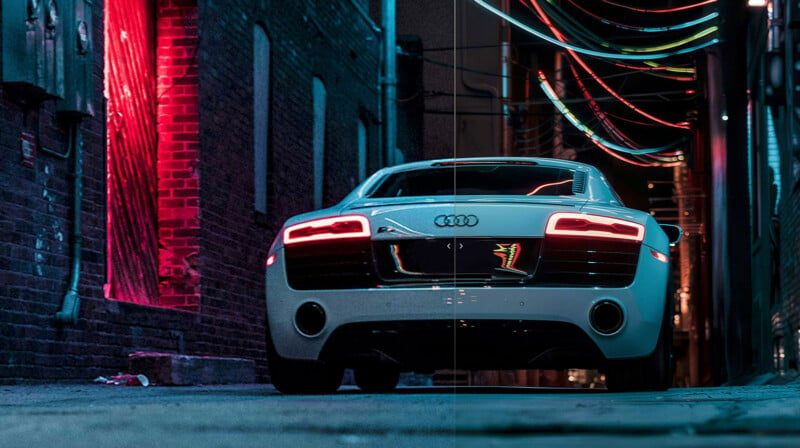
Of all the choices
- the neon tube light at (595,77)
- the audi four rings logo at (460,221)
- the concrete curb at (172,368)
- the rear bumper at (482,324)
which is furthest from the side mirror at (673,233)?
the neon tube light at (595,77)

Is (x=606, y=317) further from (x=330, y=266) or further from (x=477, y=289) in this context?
(x=330, y=266)

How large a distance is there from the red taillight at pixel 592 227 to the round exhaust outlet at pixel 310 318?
3.35 ft

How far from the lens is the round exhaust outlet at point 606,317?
5.20m

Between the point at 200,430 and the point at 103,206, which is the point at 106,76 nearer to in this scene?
the point at 103,206

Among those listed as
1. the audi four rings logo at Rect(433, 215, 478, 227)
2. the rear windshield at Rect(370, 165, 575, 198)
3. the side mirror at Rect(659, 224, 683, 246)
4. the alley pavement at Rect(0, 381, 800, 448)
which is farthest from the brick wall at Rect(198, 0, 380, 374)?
the alley pavement at Rect(0, 381, 800, 448)

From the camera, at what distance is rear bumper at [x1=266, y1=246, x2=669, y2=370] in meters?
5.16

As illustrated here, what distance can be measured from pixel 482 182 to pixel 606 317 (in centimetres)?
105

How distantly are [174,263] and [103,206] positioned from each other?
6.10 ft

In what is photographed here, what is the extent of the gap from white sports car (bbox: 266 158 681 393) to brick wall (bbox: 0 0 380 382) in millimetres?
2842

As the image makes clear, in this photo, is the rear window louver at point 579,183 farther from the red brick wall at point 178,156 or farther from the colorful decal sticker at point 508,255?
the red brick wall at point 178,156

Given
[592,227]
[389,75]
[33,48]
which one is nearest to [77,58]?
[33,48]

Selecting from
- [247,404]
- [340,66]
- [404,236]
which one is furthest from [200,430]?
[340,66]

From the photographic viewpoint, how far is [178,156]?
36.1 ft

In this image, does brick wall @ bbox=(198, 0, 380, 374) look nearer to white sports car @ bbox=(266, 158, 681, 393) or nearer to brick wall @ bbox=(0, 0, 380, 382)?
brick wall @ bbox=(0, 0, 380, 382)
